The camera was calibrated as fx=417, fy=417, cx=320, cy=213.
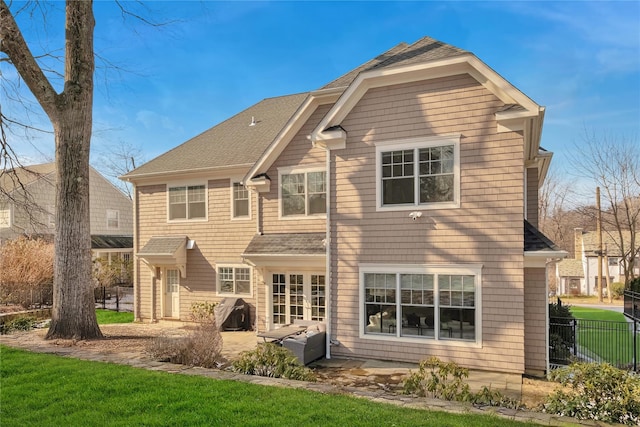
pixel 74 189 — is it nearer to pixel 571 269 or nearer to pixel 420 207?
pixel 420 207

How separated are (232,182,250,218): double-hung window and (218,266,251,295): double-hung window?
1.88 m

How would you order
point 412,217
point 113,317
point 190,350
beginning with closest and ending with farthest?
point 190,350 < point 412,217 < point 113,317

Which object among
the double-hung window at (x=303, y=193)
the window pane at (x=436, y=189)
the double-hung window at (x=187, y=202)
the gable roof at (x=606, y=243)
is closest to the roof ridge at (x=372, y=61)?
the double-hung window at (x=303, y=193)

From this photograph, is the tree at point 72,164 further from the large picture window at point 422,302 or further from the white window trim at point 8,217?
the white window trim at point 8,217

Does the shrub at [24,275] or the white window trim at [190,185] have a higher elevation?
the white window trim at [190,185]

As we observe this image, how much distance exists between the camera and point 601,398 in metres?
5.64

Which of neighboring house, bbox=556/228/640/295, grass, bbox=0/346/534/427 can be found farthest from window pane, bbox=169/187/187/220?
neighboring house, bbox=556/228/640/295

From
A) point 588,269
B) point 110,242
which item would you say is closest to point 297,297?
point 110,242

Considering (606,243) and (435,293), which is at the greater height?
(606,243)

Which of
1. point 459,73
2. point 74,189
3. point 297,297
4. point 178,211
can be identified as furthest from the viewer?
point 178,211

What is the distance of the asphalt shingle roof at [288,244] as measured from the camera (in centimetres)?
1154

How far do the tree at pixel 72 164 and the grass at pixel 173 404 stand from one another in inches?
151

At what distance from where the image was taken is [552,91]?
2136 centimetres

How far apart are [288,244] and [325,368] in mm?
3948
